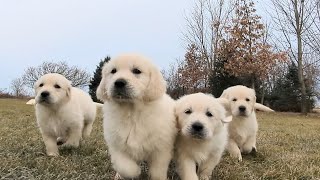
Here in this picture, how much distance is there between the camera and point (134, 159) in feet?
11.9

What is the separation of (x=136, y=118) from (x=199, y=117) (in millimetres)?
575

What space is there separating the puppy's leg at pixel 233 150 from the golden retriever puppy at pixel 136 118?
168 centimetres

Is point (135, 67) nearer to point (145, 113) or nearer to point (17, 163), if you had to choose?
point (145, 113)

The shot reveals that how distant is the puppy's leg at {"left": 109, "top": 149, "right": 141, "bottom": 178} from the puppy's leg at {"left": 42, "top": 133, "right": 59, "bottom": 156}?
1.48 m

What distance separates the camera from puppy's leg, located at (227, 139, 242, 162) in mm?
5234

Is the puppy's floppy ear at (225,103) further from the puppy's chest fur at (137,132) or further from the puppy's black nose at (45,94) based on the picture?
the puppy's black nose at (45,94)

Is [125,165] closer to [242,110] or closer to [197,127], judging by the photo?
[197,127]

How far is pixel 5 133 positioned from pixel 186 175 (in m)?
4.39

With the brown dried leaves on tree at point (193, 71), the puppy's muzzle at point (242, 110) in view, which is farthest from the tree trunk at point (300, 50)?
the puppy's muzzle at point (242, 110)

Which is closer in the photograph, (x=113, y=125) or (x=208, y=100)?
(x=113, y=125)

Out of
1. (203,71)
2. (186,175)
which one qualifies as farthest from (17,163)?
(203,71)

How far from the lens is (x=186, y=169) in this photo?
366 cm

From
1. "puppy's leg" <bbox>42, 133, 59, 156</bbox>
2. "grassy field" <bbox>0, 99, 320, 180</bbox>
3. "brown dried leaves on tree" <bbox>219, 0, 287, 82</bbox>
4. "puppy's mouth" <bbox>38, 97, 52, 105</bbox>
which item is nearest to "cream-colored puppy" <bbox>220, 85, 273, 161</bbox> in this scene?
"grassy field" <bbox>0, 99, 320, 180</bbox>

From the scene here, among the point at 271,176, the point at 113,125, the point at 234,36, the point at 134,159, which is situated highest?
the point at 234,36
